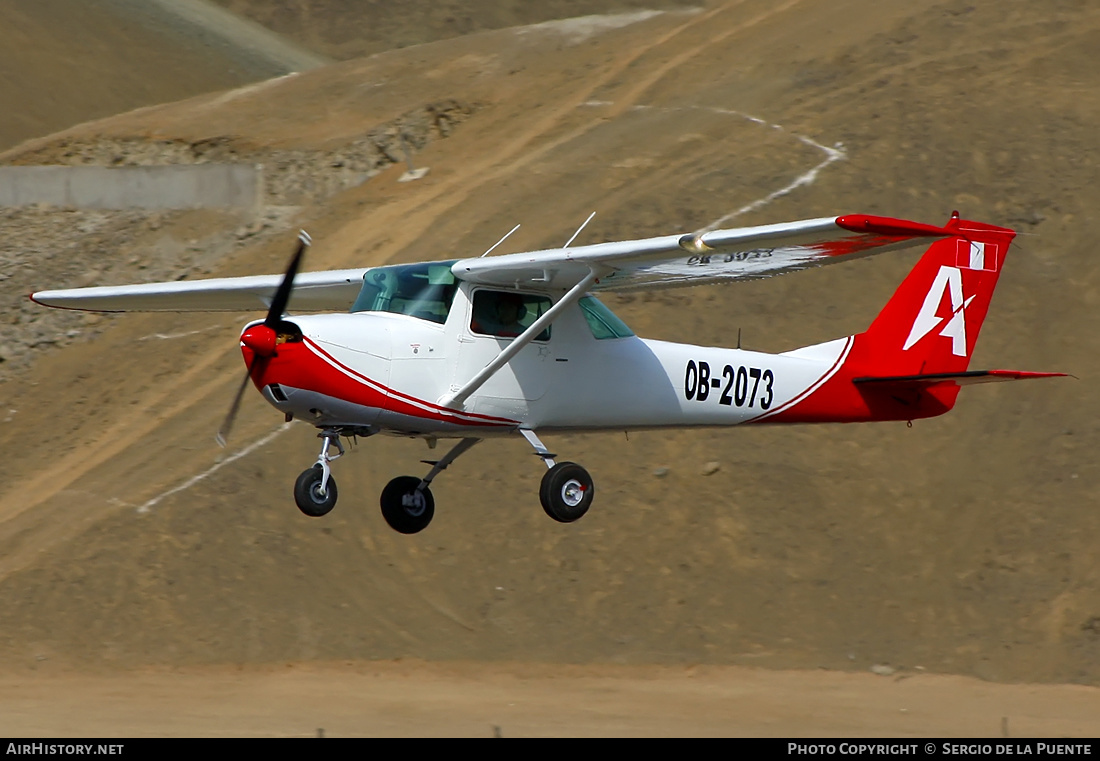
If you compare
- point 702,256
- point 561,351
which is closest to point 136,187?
point 561,351

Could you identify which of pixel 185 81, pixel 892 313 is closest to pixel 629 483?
pixel 892 313

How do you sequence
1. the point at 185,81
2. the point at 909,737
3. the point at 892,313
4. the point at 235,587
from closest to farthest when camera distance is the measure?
the point at 892,313 → the point at 909,737 → the point at 235,587 → the point at 185,81

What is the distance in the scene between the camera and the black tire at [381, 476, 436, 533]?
1842 centimetres

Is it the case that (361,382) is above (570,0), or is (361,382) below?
below

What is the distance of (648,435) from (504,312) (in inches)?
548

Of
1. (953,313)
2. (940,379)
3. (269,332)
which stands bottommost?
(269,332)

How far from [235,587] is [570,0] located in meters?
59.3

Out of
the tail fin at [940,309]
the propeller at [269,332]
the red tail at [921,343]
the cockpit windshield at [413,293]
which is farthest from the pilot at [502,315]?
the tail fin at [940,309]

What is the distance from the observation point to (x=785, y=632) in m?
28.4

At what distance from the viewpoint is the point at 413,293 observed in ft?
56.5

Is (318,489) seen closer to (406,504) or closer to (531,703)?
(406,504)

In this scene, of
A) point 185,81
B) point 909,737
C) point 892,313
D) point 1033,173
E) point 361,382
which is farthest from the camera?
point 185,81

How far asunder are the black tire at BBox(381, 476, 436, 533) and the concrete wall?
2532 cm

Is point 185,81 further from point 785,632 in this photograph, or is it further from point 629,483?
point 785,632
